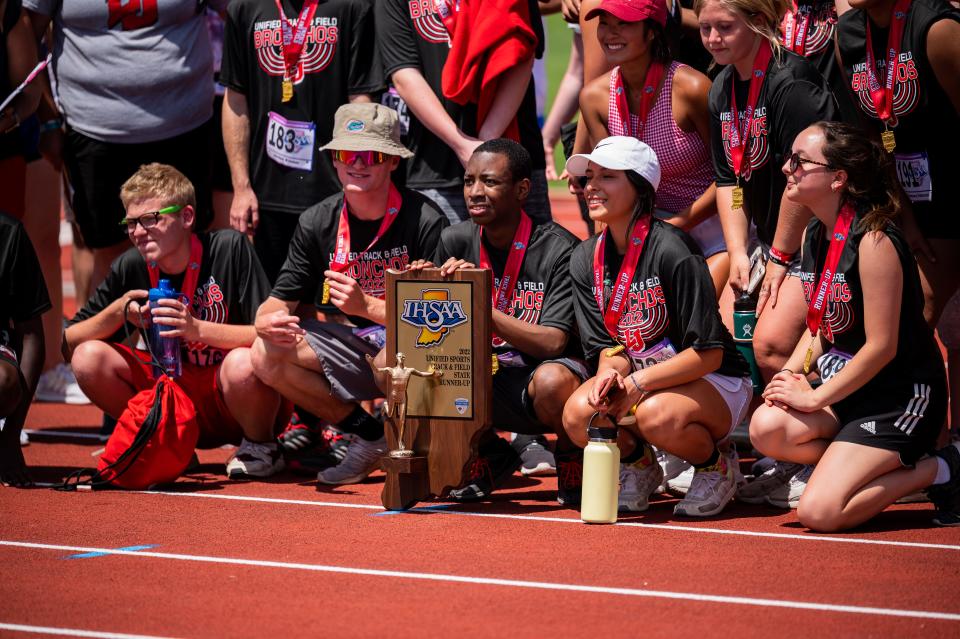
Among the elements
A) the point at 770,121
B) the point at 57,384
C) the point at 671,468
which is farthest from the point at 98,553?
the point at 57,384

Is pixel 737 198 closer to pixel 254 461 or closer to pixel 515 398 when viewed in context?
pixel 515 398

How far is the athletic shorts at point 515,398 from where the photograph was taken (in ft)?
20.6

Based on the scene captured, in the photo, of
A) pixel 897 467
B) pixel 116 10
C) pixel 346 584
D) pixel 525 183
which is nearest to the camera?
pixel 346 584

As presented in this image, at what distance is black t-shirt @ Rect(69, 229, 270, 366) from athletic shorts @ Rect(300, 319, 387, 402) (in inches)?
14.0

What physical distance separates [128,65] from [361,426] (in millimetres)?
2536

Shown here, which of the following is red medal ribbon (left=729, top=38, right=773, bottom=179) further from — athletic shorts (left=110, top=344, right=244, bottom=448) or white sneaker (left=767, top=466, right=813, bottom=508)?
athletic shorts (left=110, top=344, right=244, bottom=448)

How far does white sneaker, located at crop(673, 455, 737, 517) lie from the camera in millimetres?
5828

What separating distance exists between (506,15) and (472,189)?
1227mm

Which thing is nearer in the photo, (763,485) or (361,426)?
(763,485)

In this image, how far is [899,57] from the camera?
20.0 feet

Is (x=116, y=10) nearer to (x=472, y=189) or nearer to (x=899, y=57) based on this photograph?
(x=472, y=189)

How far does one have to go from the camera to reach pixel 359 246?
6.73 metres

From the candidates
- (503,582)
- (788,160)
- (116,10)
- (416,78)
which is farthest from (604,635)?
(116,10)

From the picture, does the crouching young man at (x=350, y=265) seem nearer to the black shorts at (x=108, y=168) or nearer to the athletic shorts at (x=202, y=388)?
the athletic shorts at (x=202, y=388)
